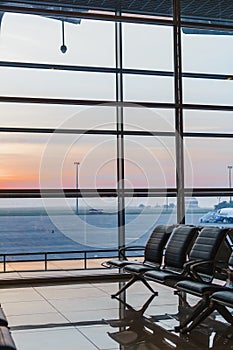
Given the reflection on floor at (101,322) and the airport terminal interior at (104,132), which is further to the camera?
the airport terminal interior at (104,132)

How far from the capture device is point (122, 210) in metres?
8.49

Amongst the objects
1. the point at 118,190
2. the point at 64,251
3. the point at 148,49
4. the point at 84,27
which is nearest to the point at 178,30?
the point at 148,49

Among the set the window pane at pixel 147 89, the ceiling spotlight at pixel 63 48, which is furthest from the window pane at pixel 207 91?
the ceiling spotlight at pixel 63 48

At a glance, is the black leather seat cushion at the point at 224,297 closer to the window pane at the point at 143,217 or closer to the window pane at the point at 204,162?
the window pane at the point at 143,217

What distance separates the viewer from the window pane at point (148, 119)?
856cm

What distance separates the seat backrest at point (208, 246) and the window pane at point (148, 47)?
12.3 ft

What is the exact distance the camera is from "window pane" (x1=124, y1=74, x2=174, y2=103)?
28.1 feet

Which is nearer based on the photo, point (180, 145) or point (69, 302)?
point (69, 302)

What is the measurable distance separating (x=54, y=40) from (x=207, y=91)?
2.53 metres

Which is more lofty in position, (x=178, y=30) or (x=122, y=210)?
(x=178, y=30)

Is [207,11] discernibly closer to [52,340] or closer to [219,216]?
[219,216]

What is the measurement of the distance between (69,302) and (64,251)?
213cm

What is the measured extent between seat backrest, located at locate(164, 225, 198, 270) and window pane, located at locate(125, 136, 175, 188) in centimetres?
241

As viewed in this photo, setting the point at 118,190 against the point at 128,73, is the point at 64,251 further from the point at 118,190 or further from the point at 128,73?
the point at 128,73
